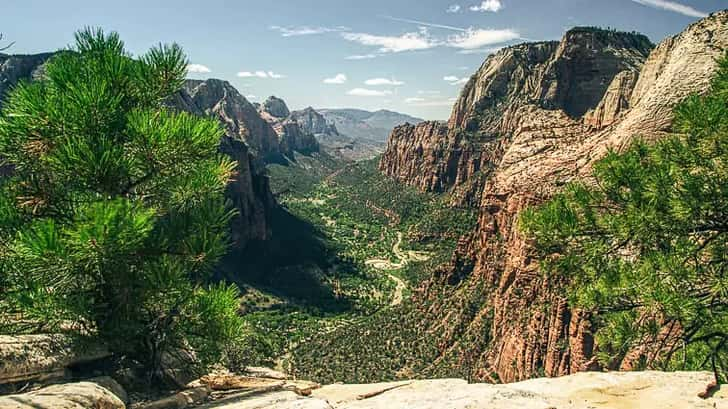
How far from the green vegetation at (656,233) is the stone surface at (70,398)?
7.96 metres

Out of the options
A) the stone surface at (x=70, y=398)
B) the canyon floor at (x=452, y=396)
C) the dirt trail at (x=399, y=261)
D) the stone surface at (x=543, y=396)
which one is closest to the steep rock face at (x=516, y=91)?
the dirt trail at (x=399, y=261)

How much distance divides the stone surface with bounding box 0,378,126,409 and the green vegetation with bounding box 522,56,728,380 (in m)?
7.96

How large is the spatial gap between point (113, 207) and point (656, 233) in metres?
8.80

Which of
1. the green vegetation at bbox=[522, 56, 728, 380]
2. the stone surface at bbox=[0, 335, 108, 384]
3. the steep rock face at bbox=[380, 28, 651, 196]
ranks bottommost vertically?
the stone surface at bbox=[0, 335, 108, 384]

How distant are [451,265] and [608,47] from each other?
77.3 m

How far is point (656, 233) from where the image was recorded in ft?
24.2

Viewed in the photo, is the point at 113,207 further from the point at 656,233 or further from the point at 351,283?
the point at 351,283

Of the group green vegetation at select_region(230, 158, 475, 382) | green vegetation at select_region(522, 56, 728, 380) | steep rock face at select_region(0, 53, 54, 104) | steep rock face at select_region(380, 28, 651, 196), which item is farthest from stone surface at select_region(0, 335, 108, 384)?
steep rock face at select_region(0, 53, 54, 104)

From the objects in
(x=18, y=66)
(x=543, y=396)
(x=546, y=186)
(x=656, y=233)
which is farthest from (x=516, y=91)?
(x=18, y=66)

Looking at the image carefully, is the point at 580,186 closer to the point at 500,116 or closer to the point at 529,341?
the point at 529,341

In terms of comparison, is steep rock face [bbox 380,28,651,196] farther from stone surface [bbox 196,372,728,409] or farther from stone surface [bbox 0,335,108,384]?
stone surface [bbox 0,335,108,384]

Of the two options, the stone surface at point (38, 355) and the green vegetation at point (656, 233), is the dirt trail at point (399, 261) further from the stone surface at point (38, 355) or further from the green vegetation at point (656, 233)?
the stone surface at point (38, 355)

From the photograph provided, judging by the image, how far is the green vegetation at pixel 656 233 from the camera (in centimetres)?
686

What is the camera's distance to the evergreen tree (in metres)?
5.89
